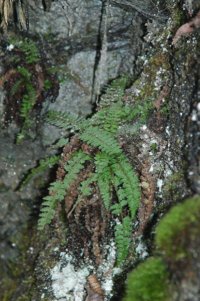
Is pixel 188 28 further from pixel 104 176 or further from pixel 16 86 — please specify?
pixel 16 86

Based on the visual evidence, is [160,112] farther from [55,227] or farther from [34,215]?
[34,215]

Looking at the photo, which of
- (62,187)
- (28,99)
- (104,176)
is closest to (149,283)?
(104,176)

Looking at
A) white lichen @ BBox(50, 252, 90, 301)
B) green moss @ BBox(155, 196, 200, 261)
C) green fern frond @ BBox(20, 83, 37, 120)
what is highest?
green moss @ BBox(155, 196, 200, 261)

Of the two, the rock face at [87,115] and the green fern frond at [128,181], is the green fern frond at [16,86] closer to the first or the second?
the rock face at [87,115]

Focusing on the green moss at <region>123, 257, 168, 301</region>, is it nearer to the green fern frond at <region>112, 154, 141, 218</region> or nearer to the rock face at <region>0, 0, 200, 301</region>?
the rock face at <region>0, 0, 200, 301</region>

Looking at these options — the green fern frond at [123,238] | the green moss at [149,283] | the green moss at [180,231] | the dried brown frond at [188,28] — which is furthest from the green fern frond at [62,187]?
the green moss at [180,231]

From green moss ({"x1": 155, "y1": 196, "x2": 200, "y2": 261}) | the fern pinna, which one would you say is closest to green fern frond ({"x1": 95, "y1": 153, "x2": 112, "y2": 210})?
the fern pinna

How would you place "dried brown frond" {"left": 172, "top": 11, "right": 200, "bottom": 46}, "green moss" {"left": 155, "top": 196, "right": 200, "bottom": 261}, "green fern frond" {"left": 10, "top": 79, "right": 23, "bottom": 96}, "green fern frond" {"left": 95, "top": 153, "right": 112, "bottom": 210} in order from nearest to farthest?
"green moss" {"left": 155, "top": 196, "right": 200, "bottom": 261} → "dried brown frond" {"left": 172, "top": 11, "right": 200, "bottom": 46} → "green fern frond" {"left": 95, "top": 153, "right": 112, "bottom": 210} → "green fern frond" {"left": 10, "top": 79, "right": 23, "bottom": 96}
